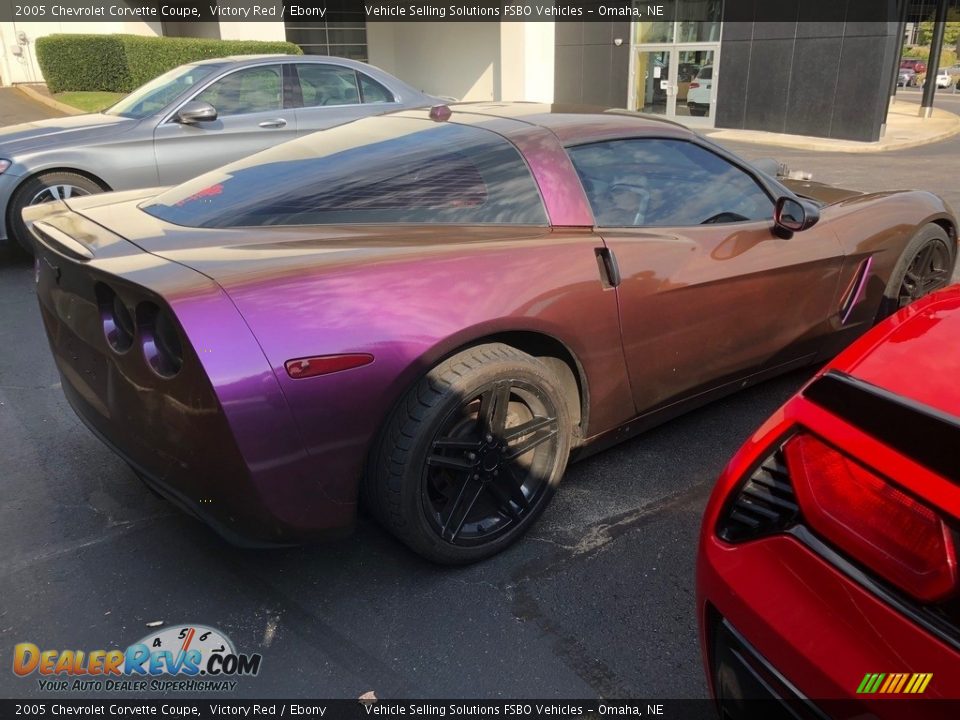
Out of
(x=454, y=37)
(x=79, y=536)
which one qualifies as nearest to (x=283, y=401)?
(x=79, y=536)

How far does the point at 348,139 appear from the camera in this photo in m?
3.14

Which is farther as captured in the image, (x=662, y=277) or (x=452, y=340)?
(x=662, y=277)

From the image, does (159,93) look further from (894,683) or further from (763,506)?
(894,683)

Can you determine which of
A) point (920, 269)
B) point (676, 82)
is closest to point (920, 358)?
point (920, 269)

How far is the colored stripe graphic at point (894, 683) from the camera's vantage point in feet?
4.06

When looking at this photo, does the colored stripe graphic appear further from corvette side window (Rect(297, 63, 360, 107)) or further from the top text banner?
the top text banner

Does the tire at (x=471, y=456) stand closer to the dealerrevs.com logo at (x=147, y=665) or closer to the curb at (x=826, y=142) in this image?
the dealerrevs.com logo at (x=147, y=665)

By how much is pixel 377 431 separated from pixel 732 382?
1815mm

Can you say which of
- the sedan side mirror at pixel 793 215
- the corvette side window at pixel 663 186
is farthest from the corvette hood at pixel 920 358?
the sedan side mirror at pixel 793 215

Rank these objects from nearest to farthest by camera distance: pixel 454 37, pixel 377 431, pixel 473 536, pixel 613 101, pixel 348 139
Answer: pixel 377 431, pixel 473 536, pixel 348 139, pixel 613 101, pixel 454 37

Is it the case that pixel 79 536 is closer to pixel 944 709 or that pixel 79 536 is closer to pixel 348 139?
pixel 348 139

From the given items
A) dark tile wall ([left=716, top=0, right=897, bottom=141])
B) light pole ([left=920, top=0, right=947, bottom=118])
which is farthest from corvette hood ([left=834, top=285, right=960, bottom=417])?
light pole ([left=920, top=0, right=947, bottom=118])

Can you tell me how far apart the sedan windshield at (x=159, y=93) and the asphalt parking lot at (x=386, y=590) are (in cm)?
428

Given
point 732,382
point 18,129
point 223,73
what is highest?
point 223,73
